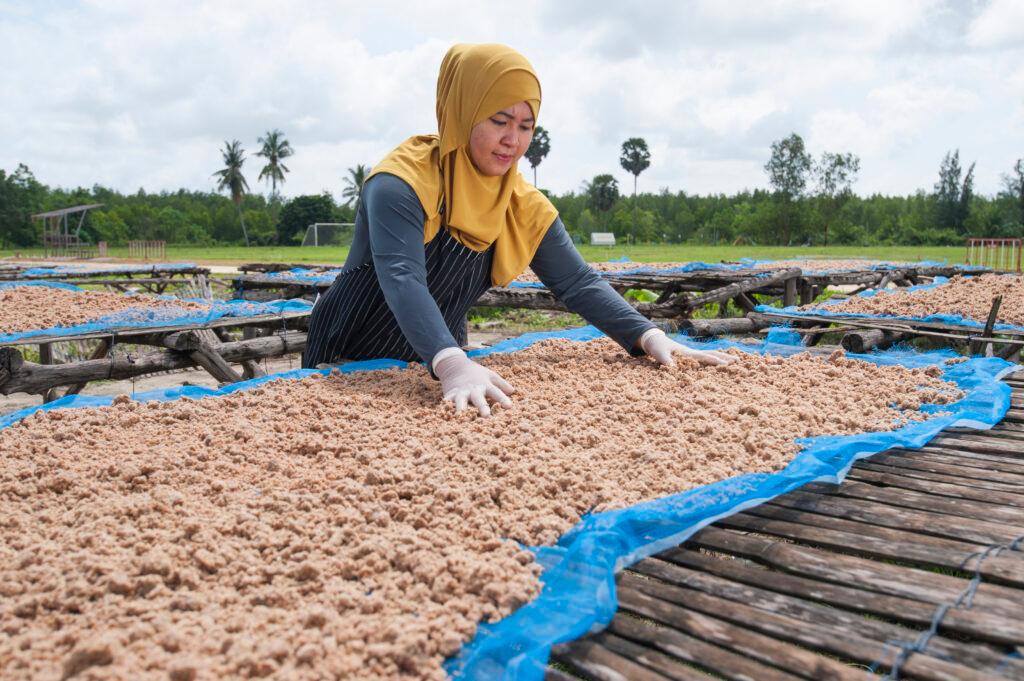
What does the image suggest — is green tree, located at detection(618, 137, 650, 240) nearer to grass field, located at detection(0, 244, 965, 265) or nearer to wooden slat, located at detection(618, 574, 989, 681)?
grass field, located at detection(0, 244, 965, 265)

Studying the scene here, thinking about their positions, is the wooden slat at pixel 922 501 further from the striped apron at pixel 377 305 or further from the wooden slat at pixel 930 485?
the striped apron at pixel 377 305

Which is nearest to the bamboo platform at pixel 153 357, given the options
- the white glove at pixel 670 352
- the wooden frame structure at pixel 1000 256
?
the white glove at pixel 670 352

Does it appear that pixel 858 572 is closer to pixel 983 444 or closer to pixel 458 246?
pixel 983 444

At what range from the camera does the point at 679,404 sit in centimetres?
192

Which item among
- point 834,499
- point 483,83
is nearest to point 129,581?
point 834,499

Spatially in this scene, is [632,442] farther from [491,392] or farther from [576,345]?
[576,345]

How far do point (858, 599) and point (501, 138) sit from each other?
1.64 m

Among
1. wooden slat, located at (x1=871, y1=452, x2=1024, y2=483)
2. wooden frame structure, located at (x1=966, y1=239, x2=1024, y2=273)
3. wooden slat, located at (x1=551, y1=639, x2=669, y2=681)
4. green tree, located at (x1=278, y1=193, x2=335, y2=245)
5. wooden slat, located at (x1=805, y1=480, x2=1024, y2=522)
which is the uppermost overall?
green tree, located at (x1=278, y1=193, x2=335, y2=245)

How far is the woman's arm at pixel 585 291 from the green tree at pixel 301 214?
38.7 m

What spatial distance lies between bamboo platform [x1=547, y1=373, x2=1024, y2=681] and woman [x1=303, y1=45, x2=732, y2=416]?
31.0 inches

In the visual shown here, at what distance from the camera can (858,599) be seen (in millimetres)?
1064

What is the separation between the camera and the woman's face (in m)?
2.26

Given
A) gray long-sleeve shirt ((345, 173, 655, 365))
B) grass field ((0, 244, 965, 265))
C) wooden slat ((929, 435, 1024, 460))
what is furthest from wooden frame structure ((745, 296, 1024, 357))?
grass field ((0, 244, 965, 265))

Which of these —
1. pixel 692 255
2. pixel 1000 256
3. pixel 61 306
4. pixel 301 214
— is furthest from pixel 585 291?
pixel 301 214
